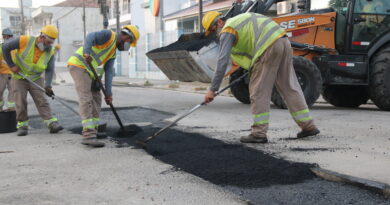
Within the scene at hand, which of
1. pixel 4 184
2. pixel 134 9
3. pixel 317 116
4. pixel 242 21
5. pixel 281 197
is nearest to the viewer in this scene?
pixel 281 197

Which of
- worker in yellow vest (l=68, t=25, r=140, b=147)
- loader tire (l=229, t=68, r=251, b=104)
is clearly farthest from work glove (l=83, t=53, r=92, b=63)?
loader tire (l=229, t=68, r=251, b=104)

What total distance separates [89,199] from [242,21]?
9.45ft

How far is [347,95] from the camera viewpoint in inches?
385

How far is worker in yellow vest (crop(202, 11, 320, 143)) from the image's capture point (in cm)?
526

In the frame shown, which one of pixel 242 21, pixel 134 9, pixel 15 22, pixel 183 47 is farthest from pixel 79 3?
pixel 242 21

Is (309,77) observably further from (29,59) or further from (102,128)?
(29,59)

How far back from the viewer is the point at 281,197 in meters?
3.24

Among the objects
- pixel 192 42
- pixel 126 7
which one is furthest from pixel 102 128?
pixel 126 7

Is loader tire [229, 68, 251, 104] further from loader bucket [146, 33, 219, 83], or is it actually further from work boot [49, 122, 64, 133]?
work boot [49, 122, 64, 133]

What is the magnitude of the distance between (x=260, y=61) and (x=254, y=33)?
0.33 meters

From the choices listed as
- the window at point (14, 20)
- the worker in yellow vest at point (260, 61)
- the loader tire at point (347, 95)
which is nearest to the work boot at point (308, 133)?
the worker in yellow vest at point (260, 61)

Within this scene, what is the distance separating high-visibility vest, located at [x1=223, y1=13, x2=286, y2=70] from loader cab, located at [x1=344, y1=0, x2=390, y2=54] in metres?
3.98

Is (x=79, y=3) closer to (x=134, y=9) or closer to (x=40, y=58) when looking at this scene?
(x=134, y=9)

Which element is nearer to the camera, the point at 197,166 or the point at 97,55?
the point at 197,166
